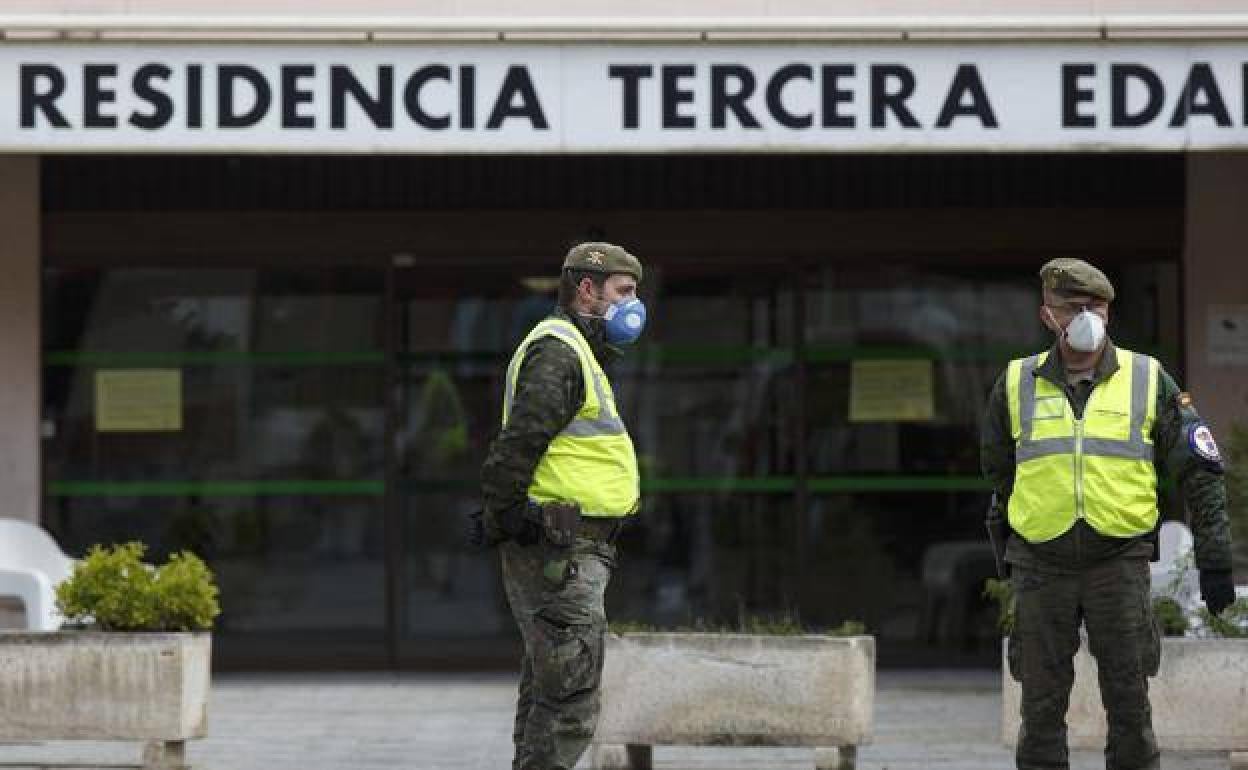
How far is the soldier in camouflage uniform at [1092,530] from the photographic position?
26.0 ft

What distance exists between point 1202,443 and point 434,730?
4.61 meters

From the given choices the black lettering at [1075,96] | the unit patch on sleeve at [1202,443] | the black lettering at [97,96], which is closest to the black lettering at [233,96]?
the black lettering at [97,96]

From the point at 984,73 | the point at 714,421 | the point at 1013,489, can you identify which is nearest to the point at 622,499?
the point at 1013,489

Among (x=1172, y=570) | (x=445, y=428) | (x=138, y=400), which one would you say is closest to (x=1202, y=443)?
(x=1172, y=570)

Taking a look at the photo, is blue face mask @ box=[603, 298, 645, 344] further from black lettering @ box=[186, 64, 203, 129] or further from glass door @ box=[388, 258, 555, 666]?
glass door @ box=[388, 258, 555, 666]

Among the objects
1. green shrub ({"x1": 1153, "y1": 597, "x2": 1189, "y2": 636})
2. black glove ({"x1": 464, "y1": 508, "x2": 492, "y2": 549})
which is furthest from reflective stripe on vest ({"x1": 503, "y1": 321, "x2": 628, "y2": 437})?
green shrub ({"x1": 1153, "y1": 597, "x2": 1189, "y2": 636})

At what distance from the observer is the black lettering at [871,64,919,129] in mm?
11477

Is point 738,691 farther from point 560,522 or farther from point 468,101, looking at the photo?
point 468,101

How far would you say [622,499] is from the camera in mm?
8047

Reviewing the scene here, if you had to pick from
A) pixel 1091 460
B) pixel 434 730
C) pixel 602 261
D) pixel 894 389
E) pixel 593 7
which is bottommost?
pixel 434 730

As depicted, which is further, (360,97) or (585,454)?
(360,97)

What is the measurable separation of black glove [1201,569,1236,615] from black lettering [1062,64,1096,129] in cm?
399

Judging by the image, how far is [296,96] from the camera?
37.8 feet

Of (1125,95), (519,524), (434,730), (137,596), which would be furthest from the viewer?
(1125,95)
